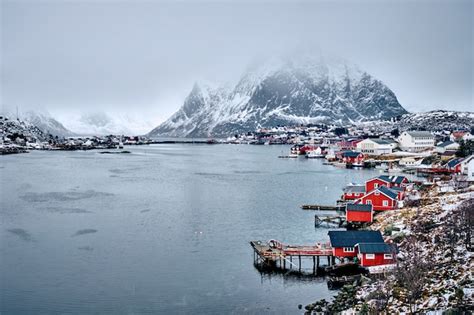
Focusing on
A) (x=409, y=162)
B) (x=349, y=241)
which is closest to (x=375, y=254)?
(x=349, y=241)

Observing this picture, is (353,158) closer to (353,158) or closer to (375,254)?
(353,158)

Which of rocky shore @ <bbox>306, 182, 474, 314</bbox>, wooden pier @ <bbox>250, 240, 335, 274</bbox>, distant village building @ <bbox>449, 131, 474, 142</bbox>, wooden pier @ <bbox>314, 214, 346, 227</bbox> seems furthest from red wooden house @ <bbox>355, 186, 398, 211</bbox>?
distant village building @ <bbox>449, 131, 474, 142</bbox>

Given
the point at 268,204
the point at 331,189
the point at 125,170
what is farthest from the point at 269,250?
the point at 125,170

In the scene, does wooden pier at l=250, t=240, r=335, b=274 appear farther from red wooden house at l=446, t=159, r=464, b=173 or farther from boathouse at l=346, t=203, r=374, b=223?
red wooden house at l=446, t=159, r=464, b=173

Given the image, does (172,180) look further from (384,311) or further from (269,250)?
(384,311)

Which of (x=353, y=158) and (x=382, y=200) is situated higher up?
(x=353, y=158)

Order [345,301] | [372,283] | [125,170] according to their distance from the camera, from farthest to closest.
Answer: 1. [125,170]
2. [372,283]
3. [345,301]
